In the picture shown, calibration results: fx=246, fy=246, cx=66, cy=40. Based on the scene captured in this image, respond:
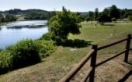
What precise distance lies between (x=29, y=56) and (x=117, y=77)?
12.9m

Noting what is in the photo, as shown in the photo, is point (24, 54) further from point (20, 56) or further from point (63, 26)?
point (63, 26)

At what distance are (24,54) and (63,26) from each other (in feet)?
87.3

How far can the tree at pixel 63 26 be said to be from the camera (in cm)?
4766

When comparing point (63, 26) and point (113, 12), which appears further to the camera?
point (113, 12)

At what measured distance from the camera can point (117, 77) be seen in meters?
9.51

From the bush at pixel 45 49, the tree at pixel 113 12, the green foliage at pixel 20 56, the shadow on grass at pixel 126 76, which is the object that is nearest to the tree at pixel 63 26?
the bush at pixel 45 49

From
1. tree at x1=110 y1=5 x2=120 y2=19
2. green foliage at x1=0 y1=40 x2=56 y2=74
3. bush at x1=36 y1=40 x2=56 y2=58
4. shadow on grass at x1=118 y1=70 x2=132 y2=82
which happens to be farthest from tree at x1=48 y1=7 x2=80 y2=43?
tree at x1=110 y1=5 x2=120 y2=19

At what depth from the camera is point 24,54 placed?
2141 cm

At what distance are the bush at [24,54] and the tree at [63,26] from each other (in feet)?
82.8

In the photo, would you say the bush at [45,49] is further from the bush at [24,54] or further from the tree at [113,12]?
the tree at [113,12]

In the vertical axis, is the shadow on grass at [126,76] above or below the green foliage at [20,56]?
above

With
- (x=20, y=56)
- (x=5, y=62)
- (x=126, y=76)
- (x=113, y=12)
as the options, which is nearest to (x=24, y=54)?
(x=20, y=56)

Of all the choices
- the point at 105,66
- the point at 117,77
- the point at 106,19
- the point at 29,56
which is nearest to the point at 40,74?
the point at 105,66

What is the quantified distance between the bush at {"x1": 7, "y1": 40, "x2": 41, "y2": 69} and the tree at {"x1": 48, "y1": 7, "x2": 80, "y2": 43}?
82.8ft
